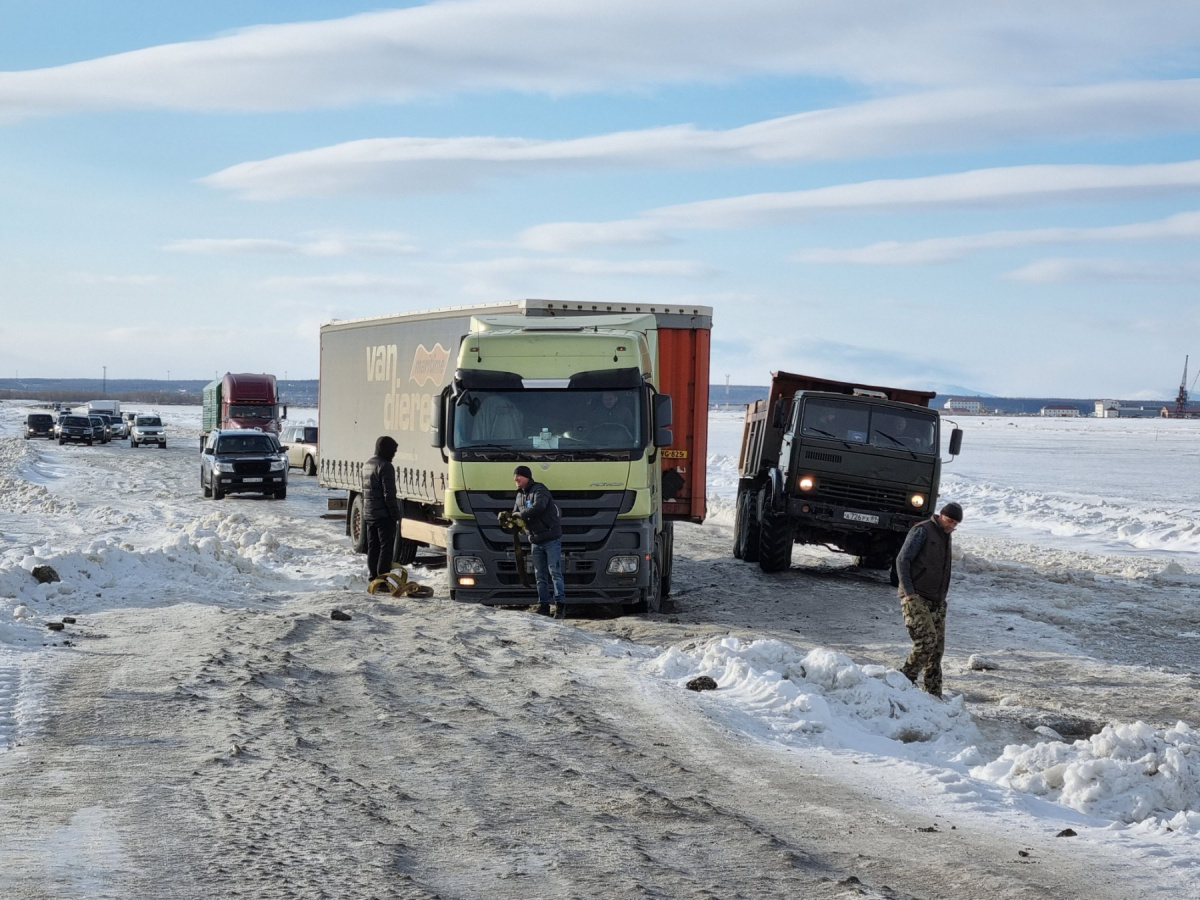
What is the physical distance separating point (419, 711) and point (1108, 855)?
4675 mm

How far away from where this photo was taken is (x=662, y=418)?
1402 cm

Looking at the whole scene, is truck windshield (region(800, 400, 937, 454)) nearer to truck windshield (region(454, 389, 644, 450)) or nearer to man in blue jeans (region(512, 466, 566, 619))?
truck windshield (region(454, 389, 644, 450))

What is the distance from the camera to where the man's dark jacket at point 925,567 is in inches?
404

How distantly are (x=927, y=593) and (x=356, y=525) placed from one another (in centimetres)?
1239

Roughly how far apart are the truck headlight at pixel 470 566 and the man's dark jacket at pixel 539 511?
32.4 inches

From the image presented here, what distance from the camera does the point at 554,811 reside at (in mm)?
6883

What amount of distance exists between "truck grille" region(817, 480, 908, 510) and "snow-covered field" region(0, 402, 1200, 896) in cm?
119

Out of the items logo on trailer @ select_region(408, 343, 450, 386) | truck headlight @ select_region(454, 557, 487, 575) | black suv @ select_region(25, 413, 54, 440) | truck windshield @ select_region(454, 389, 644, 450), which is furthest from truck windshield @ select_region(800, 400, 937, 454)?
black suv @ select_region(25, 413, 54, 440)

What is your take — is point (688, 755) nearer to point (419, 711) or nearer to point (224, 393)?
point (419, 711)

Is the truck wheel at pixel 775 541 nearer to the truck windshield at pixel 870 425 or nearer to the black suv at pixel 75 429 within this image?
the truck windshield at pixel 870 425

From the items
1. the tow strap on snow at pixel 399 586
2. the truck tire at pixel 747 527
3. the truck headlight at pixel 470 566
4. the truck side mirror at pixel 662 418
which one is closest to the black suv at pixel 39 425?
the truck tire at pixel 747 527

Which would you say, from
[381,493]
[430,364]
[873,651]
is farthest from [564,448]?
[430,364]

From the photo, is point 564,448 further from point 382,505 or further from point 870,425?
point 870,425

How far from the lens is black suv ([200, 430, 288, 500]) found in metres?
32.9
